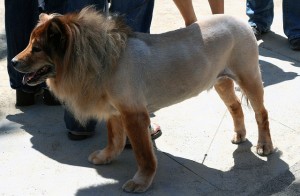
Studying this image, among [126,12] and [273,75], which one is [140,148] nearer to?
[126,12]

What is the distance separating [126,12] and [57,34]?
3.87ft

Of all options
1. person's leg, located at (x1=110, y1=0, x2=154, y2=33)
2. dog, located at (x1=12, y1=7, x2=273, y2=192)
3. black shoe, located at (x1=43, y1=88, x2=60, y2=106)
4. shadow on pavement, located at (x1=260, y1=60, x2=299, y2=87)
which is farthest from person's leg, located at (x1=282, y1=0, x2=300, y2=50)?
black shoe, located at (x1=43, y1=88, x2=60, y2=106)

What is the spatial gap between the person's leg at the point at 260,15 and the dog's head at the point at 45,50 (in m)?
3.69

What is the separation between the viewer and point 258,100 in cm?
425

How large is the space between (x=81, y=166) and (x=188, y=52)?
126 cm

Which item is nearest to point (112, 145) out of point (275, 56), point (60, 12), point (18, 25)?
point (60, 12)

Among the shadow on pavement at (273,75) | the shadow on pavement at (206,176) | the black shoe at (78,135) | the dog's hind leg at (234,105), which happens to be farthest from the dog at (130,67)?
the shadow on pavement at (273,75)

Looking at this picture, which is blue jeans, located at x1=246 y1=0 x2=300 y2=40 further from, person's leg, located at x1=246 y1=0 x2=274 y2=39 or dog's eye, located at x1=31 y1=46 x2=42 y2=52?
dog's eye, located at x1=31 y1=46 x2=42 y2=52

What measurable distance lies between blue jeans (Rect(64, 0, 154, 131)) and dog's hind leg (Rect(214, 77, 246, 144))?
3.00 ft

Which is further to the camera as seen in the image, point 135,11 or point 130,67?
point 135,11

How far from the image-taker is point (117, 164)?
4277 mm

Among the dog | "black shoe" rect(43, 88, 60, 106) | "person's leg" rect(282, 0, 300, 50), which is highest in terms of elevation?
the dog

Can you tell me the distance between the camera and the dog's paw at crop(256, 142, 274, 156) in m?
4.34

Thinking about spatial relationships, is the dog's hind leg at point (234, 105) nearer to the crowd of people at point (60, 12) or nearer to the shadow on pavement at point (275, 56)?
the crowd of people at point (60, 12)
